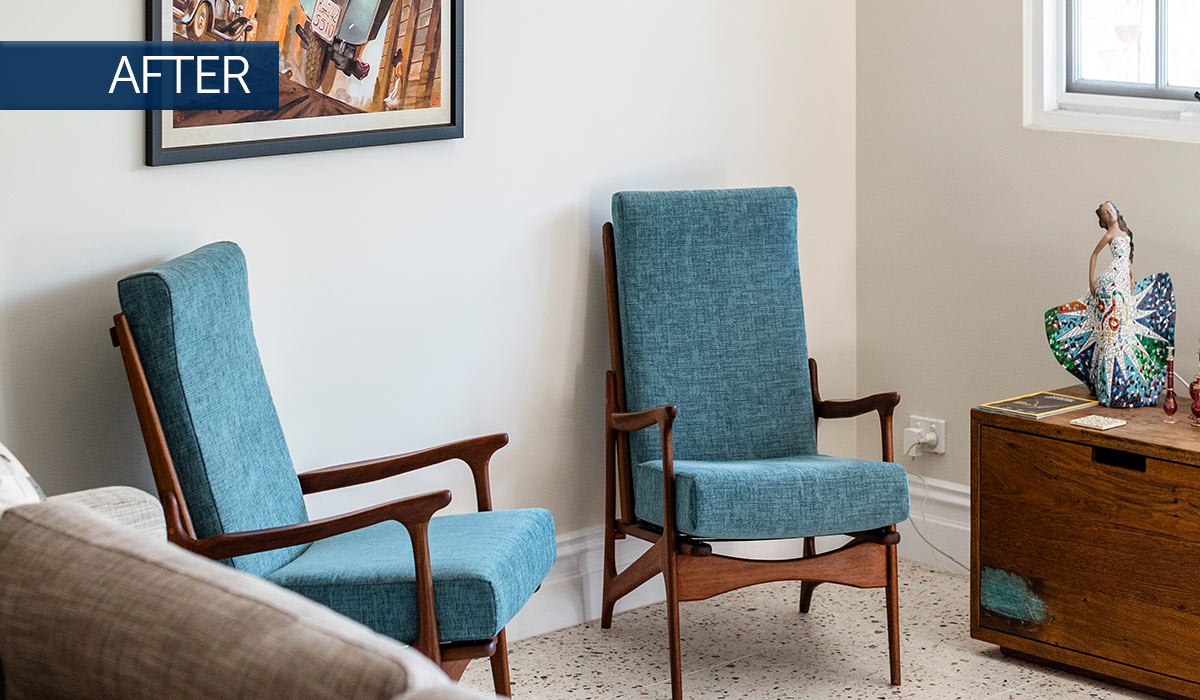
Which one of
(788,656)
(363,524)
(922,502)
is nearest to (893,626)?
(788,656)

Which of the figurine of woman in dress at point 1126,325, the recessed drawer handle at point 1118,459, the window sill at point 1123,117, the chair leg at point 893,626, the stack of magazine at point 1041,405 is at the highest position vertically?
the window sill at point 1123,117

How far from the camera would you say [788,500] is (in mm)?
2898

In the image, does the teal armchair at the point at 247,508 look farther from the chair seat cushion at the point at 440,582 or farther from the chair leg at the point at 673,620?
the chair leg at the point at 673,620

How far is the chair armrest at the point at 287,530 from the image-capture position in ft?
7.53

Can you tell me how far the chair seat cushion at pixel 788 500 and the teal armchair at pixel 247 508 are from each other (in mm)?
451

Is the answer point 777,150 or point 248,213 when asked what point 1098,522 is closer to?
point 777,150

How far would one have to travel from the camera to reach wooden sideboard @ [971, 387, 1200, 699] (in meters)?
2.80

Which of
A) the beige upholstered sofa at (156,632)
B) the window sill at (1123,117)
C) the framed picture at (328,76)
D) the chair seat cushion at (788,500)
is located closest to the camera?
the beige upholstered sofa at (156,632)

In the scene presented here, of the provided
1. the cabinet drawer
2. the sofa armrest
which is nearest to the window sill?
the cabinet drawer

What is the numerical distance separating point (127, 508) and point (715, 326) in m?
1.80

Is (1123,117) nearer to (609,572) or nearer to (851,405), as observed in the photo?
(851,405)

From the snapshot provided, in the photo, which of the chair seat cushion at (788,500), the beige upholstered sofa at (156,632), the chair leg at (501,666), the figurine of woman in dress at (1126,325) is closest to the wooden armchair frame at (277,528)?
the chair leg at (501,666)

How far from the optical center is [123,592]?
118cm

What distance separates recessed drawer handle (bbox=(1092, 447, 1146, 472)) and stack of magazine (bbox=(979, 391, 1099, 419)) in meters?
0.15
